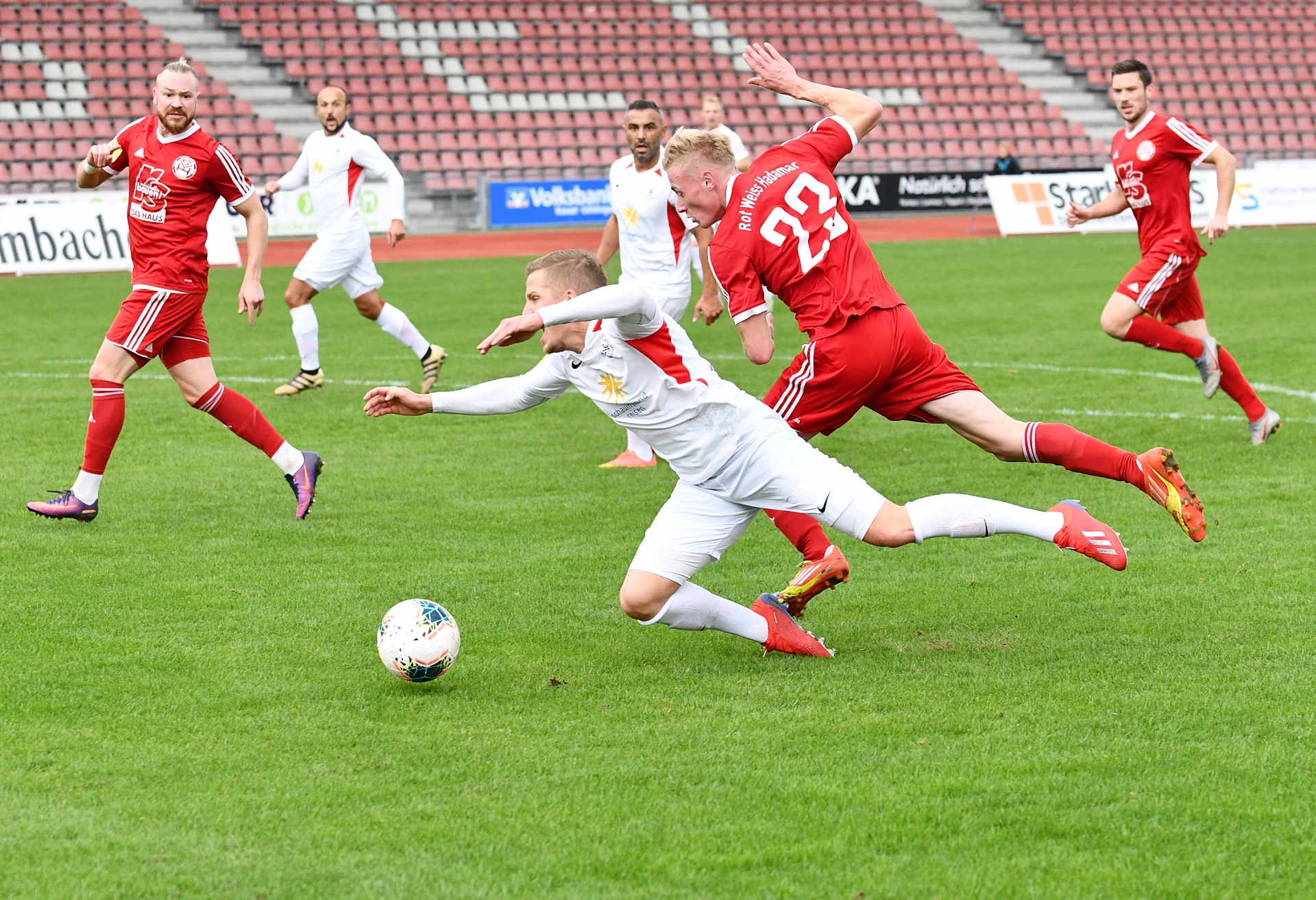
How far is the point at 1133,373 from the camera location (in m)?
11.1

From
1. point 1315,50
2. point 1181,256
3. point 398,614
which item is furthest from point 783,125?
point 398,614

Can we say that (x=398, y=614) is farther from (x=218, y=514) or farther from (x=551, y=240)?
(x=551, y=240)

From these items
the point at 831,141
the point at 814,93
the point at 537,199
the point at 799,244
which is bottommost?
the point at 537,199

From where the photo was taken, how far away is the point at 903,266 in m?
20.4

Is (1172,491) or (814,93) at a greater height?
(814,93)

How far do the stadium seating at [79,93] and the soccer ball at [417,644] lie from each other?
22379 mm

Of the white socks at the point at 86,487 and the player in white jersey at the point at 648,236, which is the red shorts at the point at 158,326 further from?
the player in white jersey at the point at 648,236

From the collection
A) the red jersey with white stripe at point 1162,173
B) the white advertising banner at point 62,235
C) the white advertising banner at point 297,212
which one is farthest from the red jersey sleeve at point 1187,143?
the white advertising banner at point 297,212

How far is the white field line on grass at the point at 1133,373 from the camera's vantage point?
10.0m

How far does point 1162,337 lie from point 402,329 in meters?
5.46

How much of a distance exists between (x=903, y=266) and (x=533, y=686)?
16.7m

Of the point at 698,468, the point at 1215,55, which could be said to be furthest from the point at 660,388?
the point at 1215,55

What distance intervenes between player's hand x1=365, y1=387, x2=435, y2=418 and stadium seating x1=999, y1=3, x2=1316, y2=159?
1272 inches

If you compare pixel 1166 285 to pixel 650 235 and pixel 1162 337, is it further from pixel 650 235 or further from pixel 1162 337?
pixel 650 235
